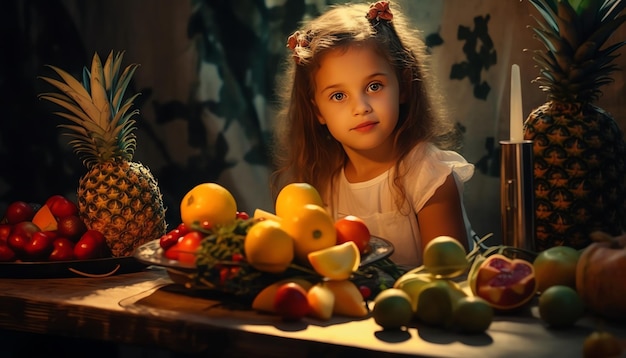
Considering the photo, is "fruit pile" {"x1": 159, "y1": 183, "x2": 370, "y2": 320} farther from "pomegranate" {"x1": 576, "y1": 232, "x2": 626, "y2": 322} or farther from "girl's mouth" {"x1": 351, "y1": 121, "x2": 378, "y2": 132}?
"girl's mouth" {"x1": 351, "y1": 121, "x2": 378, "y2": 132}

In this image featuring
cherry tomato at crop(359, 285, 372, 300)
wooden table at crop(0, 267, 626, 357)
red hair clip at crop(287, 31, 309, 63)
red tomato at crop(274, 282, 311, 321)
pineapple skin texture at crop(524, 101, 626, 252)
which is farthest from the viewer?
red hair clip at crop(287, 31, 309, 63)

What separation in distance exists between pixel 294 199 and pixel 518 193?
39 cm

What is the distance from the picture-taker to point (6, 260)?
1.71 m

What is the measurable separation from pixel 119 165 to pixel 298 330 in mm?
856

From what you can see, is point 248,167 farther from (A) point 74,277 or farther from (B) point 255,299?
(B) point 255,299

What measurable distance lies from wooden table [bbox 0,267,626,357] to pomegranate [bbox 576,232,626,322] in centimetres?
3

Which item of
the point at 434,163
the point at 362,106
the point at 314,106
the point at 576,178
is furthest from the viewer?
the point at 314,106

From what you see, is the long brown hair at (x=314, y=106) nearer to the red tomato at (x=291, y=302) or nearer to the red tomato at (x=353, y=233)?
the red tomato at (x=353, y=233)

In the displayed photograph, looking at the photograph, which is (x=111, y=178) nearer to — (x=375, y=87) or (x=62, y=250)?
(x=62, y=250)

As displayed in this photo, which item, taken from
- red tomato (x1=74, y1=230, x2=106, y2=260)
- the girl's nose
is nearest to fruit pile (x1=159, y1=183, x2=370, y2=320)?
red tomato (x1=74, y1=230, x2=106, y2=260)

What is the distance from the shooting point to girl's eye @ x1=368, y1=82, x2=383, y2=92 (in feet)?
6.44

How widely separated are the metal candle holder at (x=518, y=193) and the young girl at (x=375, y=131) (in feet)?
1.83

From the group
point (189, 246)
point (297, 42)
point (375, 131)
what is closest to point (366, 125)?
point (375, 131)

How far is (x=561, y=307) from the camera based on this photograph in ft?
3.80
